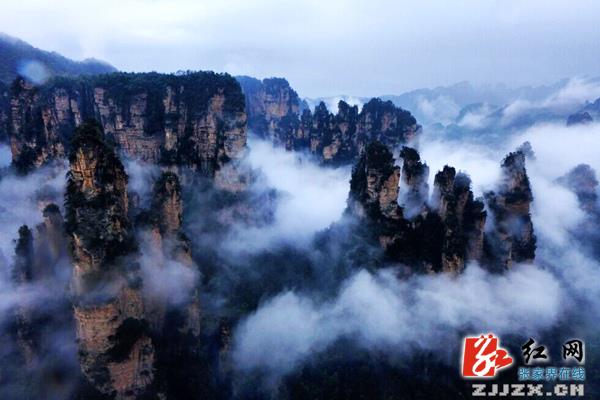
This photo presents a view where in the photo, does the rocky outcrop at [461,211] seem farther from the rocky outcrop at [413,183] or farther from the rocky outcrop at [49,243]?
the rocky outcrop at [49,243]

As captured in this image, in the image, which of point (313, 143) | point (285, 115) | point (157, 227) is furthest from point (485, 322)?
point (285, 115)

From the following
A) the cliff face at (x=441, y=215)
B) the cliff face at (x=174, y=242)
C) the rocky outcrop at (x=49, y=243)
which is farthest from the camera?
the cliff face at (x=441, y=215)

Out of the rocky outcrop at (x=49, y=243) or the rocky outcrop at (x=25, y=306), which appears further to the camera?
the rocky outcrop at (x=49, y=243)

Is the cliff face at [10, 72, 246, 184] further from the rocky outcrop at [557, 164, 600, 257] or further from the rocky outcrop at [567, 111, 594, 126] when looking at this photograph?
the rocky outcrop at [567, 111, 594, 126]

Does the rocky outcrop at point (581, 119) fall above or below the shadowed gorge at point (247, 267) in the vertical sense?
above

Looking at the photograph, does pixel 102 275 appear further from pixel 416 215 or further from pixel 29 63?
pixel 29 63

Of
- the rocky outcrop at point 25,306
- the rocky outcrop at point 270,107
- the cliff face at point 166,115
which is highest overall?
the rocky outcrop at point 270,107

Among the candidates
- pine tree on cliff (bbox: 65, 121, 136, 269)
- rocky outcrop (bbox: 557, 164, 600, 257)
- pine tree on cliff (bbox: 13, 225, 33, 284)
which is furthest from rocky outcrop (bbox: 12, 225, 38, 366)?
rocky outcrop (bbox: 557, 164, 600, 257)

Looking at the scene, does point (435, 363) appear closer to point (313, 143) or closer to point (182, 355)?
point (182, 355)

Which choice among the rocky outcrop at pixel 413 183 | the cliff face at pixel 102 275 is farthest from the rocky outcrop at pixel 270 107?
the cliff face at pixel 102 275
